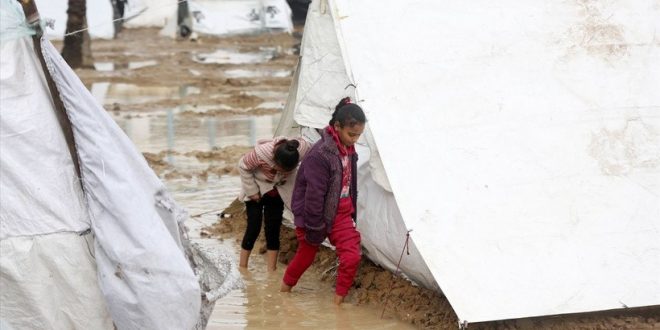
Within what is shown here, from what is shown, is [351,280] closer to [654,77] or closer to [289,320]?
[289,320]

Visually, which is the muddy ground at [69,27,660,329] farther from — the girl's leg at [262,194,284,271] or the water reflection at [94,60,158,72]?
the girl's leg at [262,194,284,271]

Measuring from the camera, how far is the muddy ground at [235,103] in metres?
4.91

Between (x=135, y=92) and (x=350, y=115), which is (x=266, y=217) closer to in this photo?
(x=350, y=115)

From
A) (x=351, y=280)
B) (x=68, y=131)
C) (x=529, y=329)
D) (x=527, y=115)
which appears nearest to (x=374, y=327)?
(x=351, y=280)

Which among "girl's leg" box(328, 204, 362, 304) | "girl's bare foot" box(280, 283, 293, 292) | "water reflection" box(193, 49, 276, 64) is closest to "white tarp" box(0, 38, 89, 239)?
"girl's leg" box(328, 204, 362, 304)

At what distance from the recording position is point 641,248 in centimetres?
492

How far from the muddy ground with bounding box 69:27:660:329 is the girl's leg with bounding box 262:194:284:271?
0.52 ft

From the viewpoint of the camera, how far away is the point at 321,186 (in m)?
5.14

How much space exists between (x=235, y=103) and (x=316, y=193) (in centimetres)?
909

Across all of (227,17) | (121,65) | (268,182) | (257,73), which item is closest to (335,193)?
(268,182)

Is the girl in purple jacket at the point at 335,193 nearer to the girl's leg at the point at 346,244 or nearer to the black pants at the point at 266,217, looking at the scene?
the girl's leg at the point at 346,244

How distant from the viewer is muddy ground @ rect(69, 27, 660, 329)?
16.1ft

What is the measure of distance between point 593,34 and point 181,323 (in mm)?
3049

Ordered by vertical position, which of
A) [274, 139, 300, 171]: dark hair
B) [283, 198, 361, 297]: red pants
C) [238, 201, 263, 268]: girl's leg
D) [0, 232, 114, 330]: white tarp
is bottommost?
[238, 201, 263, 268]: girl's leg
